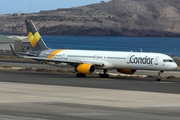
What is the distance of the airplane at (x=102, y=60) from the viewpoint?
53.2 metres

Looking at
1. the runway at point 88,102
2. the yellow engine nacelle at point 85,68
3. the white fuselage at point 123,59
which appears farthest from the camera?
the yellow engine nacelle at point 85,68

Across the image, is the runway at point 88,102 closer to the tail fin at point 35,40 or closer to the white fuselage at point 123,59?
the white fuselage at point 123,59

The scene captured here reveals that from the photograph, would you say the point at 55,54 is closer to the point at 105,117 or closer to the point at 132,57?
the point at 132,57

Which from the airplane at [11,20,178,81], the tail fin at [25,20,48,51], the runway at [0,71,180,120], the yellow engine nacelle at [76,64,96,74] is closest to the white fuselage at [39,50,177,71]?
the airplane at [11,20,178,81]

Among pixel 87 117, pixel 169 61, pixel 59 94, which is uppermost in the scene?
pixel 169 61

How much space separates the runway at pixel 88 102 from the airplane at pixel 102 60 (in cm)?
944

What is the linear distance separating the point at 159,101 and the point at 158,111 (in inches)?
207

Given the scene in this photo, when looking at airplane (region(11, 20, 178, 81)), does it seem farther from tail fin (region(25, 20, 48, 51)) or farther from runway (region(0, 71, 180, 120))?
runway (region(0, 71, 180, 120))

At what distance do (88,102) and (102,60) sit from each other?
2514 cm

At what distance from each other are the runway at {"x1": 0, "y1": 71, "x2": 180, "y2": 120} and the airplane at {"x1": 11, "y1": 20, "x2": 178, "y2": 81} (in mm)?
9437

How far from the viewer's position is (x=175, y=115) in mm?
26422

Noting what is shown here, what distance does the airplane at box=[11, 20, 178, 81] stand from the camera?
174 feet

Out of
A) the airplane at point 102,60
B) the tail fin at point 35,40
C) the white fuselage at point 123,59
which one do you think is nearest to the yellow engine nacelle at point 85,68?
the airplane at point 102,60

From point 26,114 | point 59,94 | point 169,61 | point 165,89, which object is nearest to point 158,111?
point 26,114
